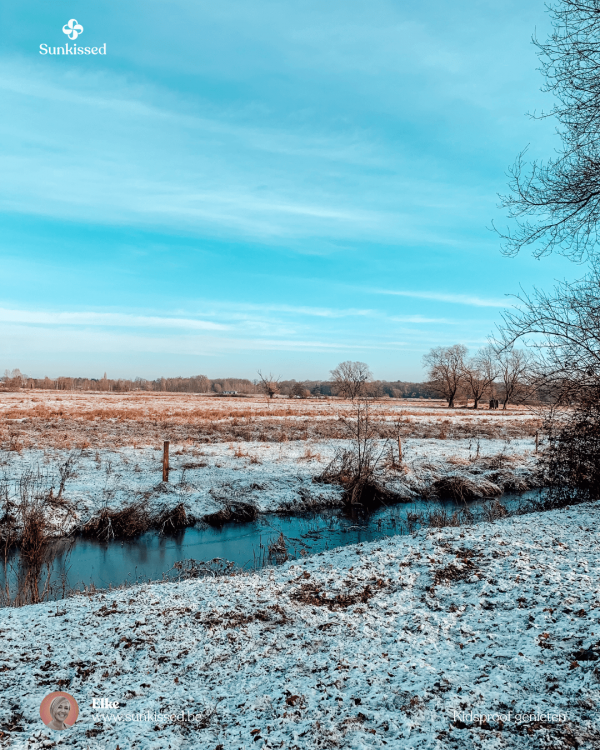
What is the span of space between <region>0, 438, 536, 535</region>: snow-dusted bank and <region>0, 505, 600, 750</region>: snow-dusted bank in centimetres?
688

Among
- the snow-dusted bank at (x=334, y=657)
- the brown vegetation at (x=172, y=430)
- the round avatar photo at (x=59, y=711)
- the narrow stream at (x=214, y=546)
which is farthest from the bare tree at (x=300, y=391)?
the round avatar photo at (x=59, y=711)

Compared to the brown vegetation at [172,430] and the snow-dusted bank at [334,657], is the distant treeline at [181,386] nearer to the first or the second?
the brown vegetation at [172,430]

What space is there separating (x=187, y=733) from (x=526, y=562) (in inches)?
177

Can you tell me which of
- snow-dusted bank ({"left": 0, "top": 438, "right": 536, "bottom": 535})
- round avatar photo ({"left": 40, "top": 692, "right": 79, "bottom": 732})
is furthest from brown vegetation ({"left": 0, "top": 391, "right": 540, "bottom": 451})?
round avatar photo ({"left": 40, "top": 692, "right": 79, "bottom": 732})

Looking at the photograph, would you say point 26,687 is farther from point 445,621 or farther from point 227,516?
point 227,516

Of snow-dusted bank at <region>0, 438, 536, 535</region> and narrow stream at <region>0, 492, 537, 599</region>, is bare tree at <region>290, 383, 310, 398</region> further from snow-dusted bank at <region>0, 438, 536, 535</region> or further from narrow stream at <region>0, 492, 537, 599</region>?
narrow stream at <region>0, 492, 537, 599</region>

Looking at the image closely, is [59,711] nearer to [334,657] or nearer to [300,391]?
[334,657]

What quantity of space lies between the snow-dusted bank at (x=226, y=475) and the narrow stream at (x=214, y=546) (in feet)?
3.03

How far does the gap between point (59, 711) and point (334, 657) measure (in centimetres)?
228

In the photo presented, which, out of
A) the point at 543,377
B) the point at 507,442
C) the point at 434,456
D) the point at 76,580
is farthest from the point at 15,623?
the point at 507,442

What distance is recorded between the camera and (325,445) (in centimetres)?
2250

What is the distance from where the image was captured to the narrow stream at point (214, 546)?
29.2ft

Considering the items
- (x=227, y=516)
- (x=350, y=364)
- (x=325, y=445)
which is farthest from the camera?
(x=350, y=364)

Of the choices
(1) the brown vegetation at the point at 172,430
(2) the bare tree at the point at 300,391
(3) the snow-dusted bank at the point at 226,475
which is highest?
(2) the bare tree at the point at 300,391
